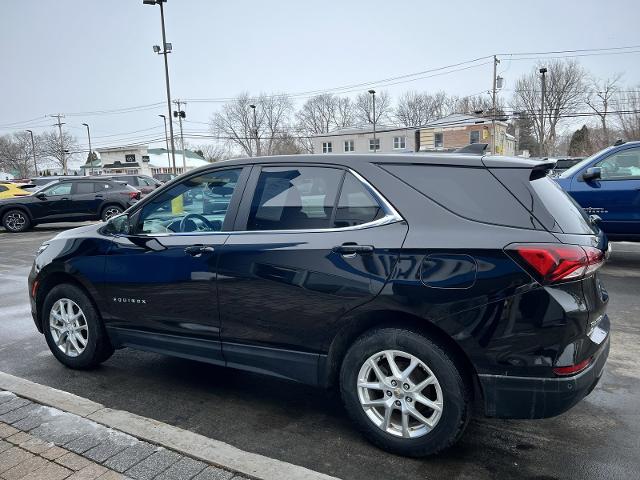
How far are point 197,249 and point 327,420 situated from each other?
4.69 ft

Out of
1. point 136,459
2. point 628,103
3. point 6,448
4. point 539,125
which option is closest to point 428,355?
point 136,459

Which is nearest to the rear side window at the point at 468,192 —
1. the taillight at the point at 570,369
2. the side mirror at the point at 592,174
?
the taillight at the point at 570,369

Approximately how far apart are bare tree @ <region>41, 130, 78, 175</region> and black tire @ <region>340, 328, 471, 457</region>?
95874 millimetres

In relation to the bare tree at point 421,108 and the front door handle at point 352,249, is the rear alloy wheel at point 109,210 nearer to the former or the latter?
the front door handle at point 352,249

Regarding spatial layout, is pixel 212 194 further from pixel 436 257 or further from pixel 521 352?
pixel 521 352

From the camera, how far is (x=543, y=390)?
8.23 ft

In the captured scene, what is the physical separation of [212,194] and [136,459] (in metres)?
1.77

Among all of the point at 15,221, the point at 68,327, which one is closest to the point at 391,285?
the point at 68,327

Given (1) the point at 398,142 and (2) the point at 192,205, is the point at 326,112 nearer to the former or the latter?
(1) the point at 398,142

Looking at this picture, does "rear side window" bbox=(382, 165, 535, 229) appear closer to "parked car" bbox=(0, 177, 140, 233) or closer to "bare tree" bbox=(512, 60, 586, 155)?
"parked car" bbox=(0, 177, 140, 233)

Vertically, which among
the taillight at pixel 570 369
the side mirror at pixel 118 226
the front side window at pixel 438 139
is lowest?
the taillight at pixel 570 369

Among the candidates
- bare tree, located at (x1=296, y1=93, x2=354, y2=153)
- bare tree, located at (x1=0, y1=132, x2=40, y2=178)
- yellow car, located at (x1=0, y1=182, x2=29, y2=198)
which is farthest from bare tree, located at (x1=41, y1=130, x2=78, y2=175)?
yellow car, located at (x1=0, y1=182, x2=29, y2=198)

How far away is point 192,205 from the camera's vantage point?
3.86 m

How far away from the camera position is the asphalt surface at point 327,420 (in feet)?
9.09
